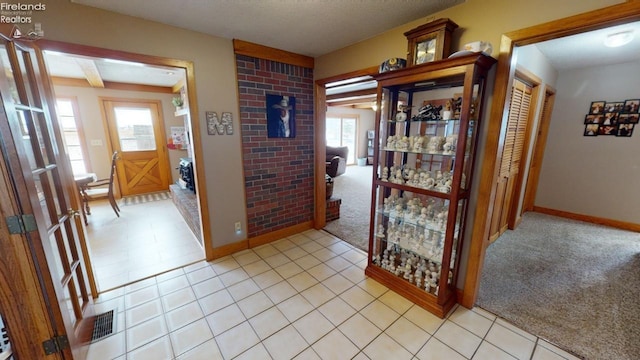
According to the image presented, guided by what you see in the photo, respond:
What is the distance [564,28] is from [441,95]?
0.77 meters

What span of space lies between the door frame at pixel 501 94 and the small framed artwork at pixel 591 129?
3.43 metres

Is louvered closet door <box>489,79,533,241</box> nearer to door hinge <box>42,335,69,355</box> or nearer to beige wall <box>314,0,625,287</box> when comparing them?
beige wall <box>314,0,625,287</box>

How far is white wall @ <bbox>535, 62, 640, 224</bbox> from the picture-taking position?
132 inches

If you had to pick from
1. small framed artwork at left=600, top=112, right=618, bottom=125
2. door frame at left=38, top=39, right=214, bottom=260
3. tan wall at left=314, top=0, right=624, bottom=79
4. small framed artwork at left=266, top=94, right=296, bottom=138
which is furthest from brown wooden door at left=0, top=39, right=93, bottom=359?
small framed artwork at left=600, top=112, right=618, bottom=125

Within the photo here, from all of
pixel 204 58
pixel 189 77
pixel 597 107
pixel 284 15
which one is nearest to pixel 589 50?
pixel 597 107

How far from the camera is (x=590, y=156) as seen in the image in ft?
11.9

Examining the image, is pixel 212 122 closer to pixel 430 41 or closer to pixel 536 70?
pixel 430 41

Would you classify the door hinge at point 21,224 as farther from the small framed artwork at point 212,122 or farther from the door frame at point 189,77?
the small framed artwork at point 212,122

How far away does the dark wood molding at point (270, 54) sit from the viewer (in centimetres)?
244

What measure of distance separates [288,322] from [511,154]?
3.27 metres

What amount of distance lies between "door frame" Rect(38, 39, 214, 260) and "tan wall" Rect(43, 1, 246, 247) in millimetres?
32

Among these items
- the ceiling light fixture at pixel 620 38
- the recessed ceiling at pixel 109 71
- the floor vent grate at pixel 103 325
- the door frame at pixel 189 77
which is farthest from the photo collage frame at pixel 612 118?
the floor vent grate at pixel 103 325

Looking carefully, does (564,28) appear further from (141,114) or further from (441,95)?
(141,114)

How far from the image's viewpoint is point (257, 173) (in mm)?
2828
